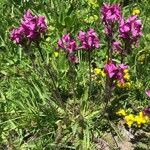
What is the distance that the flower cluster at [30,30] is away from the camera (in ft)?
10.1

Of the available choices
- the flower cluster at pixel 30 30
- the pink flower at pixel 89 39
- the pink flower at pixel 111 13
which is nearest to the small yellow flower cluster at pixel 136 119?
the pink flower at pixel 89 39

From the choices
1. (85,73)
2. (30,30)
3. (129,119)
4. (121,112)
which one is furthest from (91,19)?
(30,30)

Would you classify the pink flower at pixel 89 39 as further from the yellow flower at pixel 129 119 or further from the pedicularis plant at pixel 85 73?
the yellow flower at pixel 129 119

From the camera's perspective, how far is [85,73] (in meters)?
4.11

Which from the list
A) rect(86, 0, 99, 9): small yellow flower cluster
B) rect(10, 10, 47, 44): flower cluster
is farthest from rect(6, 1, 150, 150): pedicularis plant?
rect(86, 0, 99, 9): small yellow flower cluster

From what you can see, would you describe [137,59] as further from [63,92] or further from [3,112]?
[3,112]

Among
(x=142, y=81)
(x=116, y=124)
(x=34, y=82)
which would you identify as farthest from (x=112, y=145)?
(x=34, y=82)

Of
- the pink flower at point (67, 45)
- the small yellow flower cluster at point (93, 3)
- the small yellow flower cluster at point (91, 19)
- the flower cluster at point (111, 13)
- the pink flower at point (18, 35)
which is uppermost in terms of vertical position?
the small yellow flower cluster at point (93, 3)

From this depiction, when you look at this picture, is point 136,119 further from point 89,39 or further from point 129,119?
point 89,39

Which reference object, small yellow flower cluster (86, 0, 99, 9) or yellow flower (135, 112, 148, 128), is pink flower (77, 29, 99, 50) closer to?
yellow flower (135, 112, 148, 128)

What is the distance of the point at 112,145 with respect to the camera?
3.60 m

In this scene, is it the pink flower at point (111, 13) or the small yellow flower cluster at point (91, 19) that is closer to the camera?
the pink flower at point (111, 13)

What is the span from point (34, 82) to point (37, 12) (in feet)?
4.15

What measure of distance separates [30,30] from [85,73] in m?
1.16
